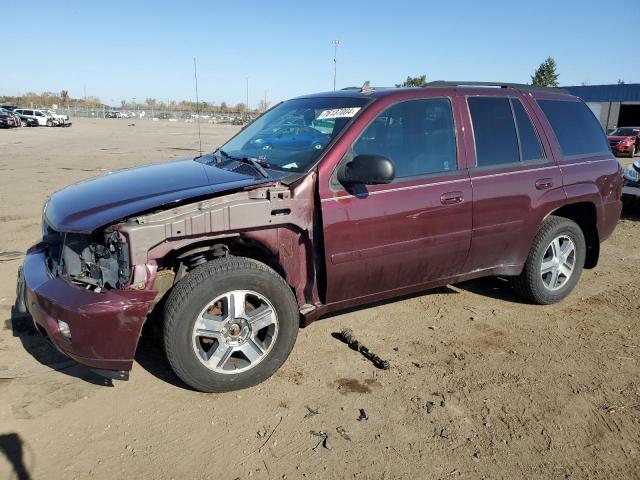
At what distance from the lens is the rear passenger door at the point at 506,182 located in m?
4.02

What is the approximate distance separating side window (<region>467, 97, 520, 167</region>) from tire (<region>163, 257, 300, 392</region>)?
6.57 ft

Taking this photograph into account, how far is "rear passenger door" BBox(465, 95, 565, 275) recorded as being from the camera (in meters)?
4.02

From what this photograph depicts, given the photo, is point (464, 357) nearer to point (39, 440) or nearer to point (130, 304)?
point (130, 304)

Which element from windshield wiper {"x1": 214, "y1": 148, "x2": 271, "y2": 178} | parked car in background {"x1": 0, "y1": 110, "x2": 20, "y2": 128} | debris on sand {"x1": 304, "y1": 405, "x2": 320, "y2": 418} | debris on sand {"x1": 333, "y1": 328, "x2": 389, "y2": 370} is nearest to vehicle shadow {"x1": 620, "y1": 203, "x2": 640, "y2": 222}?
debris on sand {"x1": 333, "y1": 328, "x2": 389, "y2": 370}

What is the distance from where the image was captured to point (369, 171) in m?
3.26

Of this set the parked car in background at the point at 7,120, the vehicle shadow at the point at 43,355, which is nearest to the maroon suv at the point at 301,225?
the vehicle shadow at the point at 43,355

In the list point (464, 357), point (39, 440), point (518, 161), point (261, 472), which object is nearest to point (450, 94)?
point (518, 161)

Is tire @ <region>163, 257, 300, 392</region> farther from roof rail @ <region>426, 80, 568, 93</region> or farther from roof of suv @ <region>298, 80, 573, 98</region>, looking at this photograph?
roof rail @ <region>426, 80, 568, 93</region>

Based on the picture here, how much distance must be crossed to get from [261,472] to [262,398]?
26.2 inches

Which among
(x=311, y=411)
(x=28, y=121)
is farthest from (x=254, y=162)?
(x=28, y=121)

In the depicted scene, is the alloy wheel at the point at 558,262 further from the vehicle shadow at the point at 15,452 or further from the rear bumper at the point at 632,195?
the rear bumper at the point at 632,195

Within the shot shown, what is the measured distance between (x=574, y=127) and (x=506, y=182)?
1.28m

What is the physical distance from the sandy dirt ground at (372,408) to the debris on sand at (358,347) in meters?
0.06

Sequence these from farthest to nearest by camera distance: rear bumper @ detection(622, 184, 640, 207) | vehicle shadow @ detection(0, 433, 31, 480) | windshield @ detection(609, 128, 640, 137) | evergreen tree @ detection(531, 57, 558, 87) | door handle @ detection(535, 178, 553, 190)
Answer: evergreen tree @ detection(531, 57, 558, 87), windshield @ detection(609, 128, 640, 137), rear bumper @ detection(622, 184, 640, 207), door handle @ detection(535, 178, 553, 190), vehicle shadow @ detection(0, 433, 31, 480)
